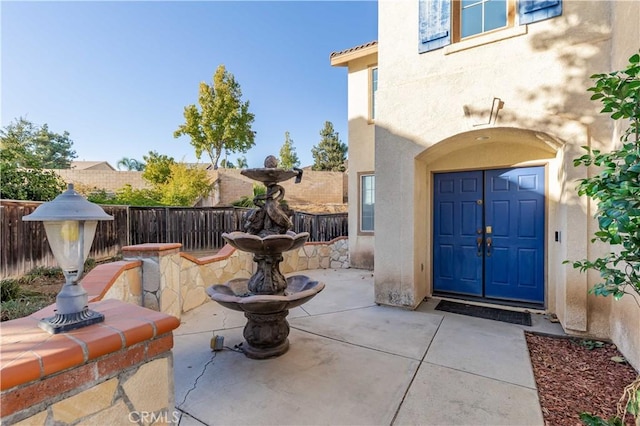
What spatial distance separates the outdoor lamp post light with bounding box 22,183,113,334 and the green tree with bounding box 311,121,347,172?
3139 centimetres

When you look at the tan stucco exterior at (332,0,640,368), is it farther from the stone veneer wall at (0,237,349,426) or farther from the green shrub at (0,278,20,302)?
the green shrub at (0,278,20,302)

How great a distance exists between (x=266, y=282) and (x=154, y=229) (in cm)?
842

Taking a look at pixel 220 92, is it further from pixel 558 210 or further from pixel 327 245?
pixel 558 210

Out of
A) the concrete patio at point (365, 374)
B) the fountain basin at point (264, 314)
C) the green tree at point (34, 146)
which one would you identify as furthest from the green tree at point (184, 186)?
the fountain basin at point (264, 314)

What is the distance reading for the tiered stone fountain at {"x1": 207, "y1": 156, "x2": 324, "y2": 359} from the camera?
3.14 metres

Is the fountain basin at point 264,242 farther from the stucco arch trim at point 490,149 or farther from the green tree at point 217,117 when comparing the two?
the green tree at point 217,117

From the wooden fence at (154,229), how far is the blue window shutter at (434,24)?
6.08 metres

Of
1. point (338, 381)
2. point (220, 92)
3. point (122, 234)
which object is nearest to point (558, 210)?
point (338, 381)

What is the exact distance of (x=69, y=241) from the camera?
1.53 m

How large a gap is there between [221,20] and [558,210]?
8.42 meters

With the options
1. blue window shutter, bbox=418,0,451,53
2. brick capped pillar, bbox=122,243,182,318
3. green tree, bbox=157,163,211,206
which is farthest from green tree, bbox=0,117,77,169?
blue window shutter, bbox=418,0,451,53

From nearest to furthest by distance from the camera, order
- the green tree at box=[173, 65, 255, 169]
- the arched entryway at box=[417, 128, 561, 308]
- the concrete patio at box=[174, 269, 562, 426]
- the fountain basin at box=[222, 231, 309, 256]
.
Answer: the concrete patio at box=[174, 269, 562, 426], the fountain basin at box=[222, 231, 309, 256], the arched entryway at box=[417, 128, 561, 308], the green tree at box=[173, 65, 255, 169]

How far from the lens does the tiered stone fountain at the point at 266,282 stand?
3137mm

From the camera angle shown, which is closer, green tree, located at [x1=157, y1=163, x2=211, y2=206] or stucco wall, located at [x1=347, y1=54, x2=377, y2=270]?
stucco wall, located at [x1=347, y1=54, x2=377, y2=270]
